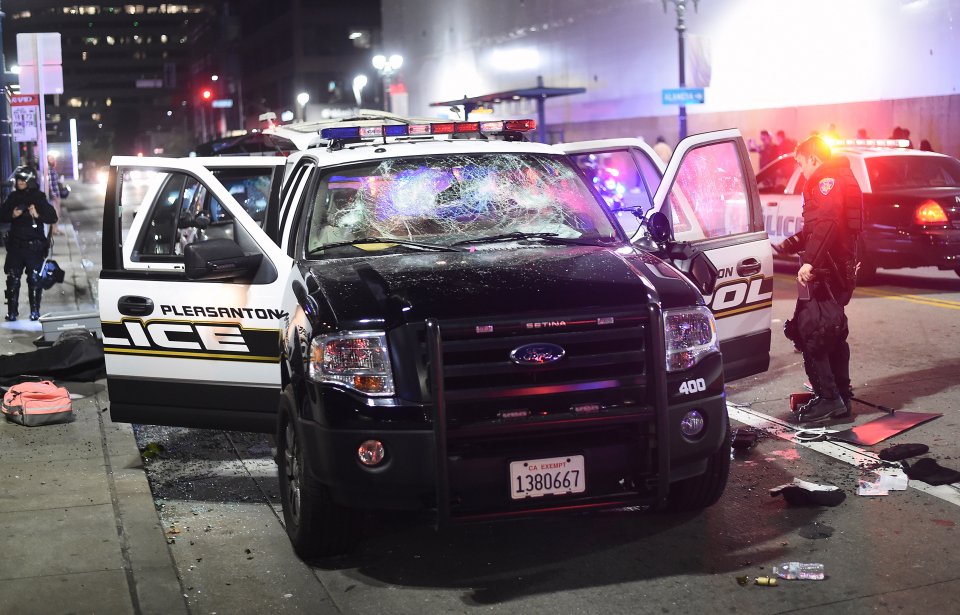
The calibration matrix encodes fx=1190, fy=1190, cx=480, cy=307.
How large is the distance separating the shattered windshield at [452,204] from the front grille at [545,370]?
3.63ft

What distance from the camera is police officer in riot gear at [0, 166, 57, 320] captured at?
1365cm

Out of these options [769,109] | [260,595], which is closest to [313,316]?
[260,595]

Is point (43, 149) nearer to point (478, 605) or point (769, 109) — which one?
point (478, 605)

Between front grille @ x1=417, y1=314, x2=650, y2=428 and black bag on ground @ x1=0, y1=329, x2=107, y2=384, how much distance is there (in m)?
5.76

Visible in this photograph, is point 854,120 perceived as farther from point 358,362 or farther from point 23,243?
point 358,362

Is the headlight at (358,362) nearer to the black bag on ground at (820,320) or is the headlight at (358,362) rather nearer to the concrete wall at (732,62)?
the black bag on ground at (820,320)

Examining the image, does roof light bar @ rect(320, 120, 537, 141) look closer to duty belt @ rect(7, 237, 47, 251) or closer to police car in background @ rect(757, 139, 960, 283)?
police car in background @ rect(757, 139, 960, 283)

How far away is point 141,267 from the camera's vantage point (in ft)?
22.4


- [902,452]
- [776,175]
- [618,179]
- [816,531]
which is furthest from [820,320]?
[618,179]

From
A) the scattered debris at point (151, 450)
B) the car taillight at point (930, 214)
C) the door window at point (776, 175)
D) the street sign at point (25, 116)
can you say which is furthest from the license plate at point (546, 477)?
the street sign at point (25, 116)

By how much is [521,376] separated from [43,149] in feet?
46.1

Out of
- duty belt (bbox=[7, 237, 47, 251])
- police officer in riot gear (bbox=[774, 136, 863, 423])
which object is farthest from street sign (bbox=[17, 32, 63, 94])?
police officer in riot gear (bbox=[774, 136, 863, 423])

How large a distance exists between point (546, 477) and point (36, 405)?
4786mm

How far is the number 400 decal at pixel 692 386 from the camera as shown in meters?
5.08
